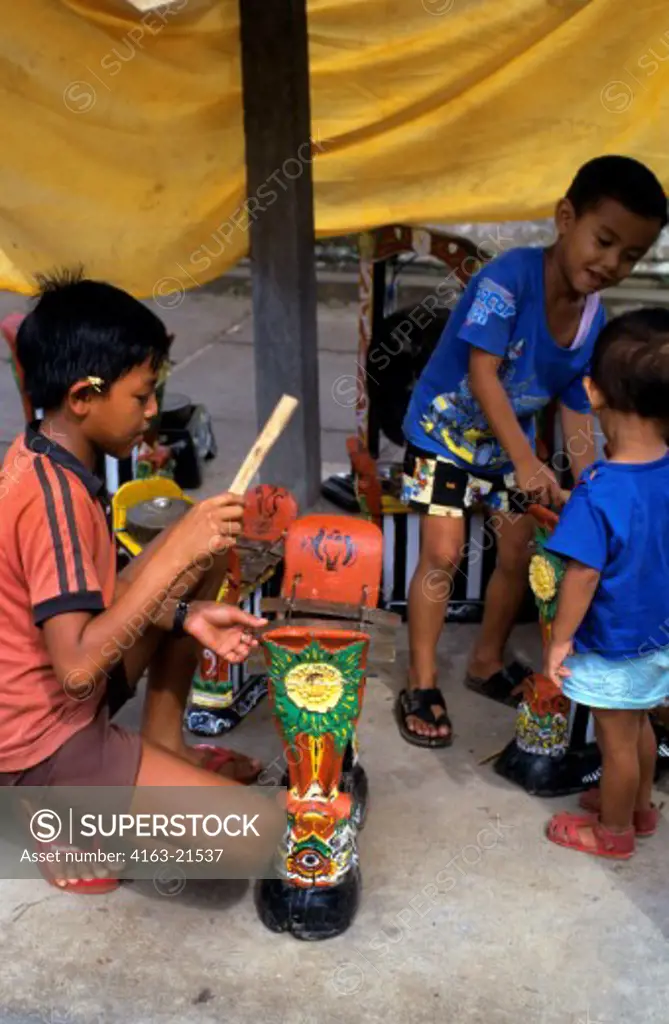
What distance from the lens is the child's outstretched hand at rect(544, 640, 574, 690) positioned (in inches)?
92.7

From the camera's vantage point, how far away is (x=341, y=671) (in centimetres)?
217

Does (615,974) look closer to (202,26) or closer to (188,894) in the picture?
(188,894)

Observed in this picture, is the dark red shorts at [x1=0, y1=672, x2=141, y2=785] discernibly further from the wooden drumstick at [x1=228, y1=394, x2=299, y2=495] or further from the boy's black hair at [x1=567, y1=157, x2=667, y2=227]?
the boy's black hair at [x1=567, y1=157, x2=667, y2=227]

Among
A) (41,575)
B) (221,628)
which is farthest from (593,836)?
(41,575)

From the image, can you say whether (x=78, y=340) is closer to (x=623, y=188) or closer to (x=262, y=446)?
(x=262, y=446)

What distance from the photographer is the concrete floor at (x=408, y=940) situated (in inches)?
84.3

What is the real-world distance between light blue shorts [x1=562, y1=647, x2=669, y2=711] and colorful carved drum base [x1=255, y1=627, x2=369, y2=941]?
469mm

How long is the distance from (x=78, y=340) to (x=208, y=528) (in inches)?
16.3

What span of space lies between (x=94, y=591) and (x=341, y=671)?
461mm

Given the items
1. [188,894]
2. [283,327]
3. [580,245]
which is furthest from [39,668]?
[283,327]

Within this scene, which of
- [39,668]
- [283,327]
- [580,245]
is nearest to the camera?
[39,668]

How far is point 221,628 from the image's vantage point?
238 centimetres

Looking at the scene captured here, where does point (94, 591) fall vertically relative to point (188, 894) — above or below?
above

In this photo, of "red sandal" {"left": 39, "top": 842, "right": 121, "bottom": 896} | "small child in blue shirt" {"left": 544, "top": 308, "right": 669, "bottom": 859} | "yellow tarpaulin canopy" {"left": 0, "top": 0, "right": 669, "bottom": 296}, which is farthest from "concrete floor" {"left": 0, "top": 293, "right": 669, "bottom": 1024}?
"yellow tarpaulin canopy" {"left": 0, "top": 0, "right": 669, "bottom": 296}
